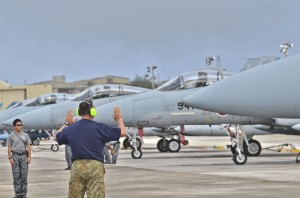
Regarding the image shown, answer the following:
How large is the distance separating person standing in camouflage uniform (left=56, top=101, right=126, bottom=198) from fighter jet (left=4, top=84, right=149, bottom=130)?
20952 mm

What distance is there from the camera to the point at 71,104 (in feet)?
107

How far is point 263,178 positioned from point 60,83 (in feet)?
445

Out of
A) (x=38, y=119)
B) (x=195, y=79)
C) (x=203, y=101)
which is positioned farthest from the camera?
(x=38, y=119)

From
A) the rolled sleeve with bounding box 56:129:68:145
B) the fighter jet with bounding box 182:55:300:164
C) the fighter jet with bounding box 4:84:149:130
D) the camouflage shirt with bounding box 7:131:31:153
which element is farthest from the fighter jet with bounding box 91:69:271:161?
the rolled sleeve with bounding box 56:129:68:145

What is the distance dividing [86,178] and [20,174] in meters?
5.74

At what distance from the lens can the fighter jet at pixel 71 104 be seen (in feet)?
102

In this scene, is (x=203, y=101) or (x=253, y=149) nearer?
(x=203, y=101)

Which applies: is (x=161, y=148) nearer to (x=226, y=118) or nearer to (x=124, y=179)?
(x=226, y=118)

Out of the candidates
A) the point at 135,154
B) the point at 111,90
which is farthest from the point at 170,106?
the point at 111,90

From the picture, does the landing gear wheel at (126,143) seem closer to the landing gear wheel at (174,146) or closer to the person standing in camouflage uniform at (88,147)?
the landing gear wheel at (174,146)

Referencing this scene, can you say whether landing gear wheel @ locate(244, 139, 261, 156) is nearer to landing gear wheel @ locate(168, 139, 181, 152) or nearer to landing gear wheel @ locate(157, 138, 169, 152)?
landing gear wheel @ locate(168, 139, 181, 152)

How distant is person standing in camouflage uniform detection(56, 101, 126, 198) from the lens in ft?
31.4

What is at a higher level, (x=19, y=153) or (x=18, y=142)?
(x=18, y=142)

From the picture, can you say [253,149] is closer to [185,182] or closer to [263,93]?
[263,93]
